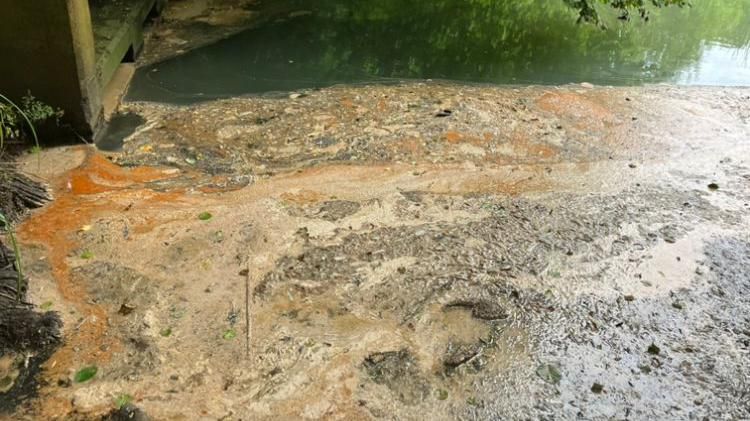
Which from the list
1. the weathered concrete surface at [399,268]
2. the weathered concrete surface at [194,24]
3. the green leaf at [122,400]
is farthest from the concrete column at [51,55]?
the green leaf at [122,400]

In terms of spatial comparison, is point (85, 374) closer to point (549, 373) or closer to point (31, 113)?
point (549, 373)

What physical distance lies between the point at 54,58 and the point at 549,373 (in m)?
3.68

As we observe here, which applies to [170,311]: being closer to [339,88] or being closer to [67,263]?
[67,263]

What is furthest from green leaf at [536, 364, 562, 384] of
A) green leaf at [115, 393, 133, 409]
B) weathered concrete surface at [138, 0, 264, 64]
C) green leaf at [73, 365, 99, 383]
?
weathered concrete surface at [138, 0, 264, 64]

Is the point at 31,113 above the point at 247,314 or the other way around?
above

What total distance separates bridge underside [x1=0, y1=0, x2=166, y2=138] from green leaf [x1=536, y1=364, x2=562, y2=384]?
348 centimetres

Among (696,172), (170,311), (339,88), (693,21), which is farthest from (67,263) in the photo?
(693,21)

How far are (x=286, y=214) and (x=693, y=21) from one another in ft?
24.2

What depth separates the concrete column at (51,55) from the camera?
416 centimetres

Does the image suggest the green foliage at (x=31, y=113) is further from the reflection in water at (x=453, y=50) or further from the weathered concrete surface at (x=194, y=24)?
the weathered concrete surface at (x=194, y=24)

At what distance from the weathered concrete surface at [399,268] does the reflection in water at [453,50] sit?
106 centimetres

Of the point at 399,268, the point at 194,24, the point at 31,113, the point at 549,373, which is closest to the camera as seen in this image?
the point at 549,373

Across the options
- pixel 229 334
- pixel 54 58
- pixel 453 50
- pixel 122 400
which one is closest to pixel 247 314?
pixel 229 334

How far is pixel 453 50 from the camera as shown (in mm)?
7281
